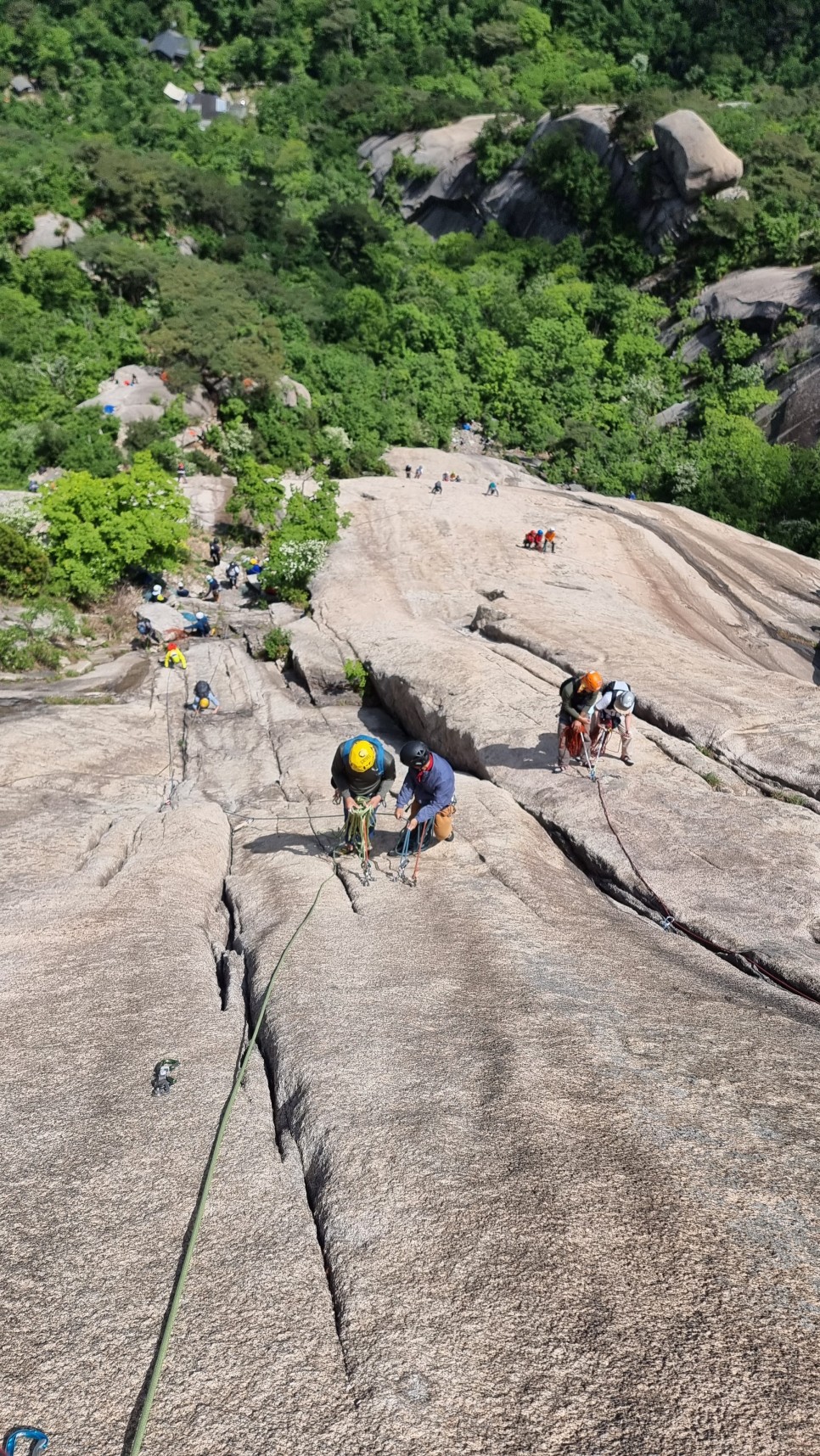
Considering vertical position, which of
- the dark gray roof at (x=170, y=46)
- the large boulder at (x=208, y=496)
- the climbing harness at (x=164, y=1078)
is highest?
the dark gray roof at (x=170, y=46)

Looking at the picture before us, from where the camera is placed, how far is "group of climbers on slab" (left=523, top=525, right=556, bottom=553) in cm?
3120

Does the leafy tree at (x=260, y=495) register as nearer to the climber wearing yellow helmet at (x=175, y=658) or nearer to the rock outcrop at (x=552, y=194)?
the climber wearing yellow helmet at (x=175, y=658)

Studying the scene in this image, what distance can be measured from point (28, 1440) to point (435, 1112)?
2862mm

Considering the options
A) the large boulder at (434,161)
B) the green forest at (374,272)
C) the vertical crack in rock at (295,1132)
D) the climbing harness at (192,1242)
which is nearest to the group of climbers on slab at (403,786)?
the vertical crack in rock at (295,1132)

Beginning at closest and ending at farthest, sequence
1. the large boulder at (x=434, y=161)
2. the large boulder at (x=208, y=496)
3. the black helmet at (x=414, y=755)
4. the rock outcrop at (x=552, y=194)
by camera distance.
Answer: the black helmet at (x=414, y=755), the large boulder at (x=208, y=496), the rock outcrop at (x=552, y=194), the large boulder at (x=434, y=161)

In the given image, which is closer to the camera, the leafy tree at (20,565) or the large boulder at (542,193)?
the leafy tree at (20,565)

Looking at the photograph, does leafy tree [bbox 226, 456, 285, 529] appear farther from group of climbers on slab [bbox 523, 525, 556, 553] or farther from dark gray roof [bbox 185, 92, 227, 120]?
dark gray roof [bbox 185, 92, 227, 120]

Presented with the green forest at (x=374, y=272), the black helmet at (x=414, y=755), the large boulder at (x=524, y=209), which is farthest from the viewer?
the large boulder at (x=524, y=209)

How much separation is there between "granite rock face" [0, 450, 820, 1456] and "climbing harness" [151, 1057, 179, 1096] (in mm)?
81

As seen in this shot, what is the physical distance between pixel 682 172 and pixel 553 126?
1697cm

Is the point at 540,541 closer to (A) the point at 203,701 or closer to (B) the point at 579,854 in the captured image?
(A) the point at 203,701

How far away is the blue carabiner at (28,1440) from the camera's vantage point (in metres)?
3.53

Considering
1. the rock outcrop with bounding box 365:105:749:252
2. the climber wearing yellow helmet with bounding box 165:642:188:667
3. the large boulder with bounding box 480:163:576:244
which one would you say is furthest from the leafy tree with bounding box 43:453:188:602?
the large boulder with bounding box 480:163:576:244

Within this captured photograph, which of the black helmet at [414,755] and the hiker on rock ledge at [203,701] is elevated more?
the black helmet at [414,755]
